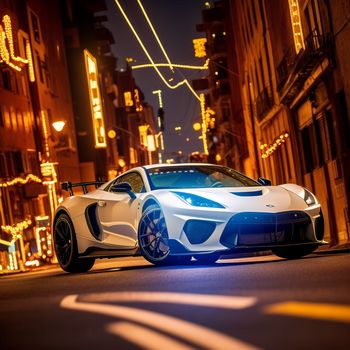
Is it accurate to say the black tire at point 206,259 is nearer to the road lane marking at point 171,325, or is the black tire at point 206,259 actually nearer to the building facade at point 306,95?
the road lane marking at point 171,325

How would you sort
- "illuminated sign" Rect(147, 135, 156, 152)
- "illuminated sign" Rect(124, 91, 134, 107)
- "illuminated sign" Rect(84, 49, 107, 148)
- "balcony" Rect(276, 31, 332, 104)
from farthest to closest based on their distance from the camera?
"illuminated sign" Rect(147, 135, 156, 152)
"illuminated sign" Rect(124, 91, 134, 107)
"illuminated sign" Rect(84, 49, 107, 148)
"balcony" Rect(276, 31, 332, 104)

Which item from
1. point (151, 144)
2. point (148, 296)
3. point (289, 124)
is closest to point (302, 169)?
point (289, 124)

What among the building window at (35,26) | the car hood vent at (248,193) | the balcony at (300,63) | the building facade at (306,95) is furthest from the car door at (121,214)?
the building window at (35,26)

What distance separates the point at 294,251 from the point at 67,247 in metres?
3.20

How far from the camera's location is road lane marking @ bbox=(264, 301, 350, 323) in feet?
17.3

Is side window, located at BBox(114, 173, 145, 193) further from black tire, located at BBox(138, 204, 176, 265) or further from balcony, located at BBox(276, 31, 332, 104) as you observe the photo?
balcony, located at BBox(276, 31, 332, 104)

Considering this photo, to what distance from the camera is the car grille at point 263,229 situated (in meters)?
10.5

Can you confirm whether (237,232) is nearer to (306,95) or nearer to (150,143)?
(306,95)

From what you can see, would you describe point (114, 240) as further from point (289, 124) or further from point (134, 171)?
point (289, 124)

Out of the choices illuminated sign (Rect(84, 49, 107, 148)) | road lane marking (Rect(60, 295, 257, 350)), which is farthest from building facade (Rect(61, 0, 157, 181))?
road lane marking (Rect(60, 295, 257, 350))

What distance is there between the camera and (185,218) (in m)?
10.6

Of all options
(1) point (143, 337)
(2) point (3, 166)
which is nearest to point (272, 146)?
(2) point (3, 166)

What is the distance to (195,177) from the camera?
12.1 meters

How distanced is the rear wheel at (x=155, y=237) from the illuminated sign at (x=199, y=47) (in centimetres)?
6997
